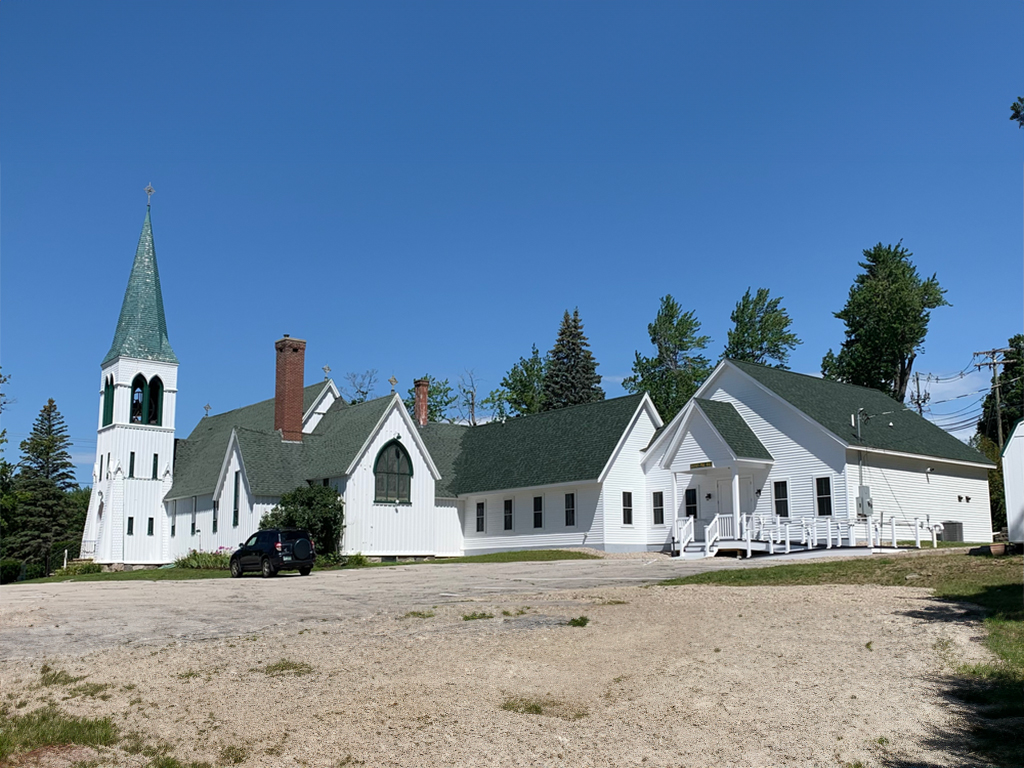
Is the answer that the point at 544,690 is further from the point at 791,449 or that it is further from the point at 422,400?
the point at 422,400

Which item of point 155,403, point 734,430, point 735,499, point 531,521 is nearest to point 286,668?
point 735,499

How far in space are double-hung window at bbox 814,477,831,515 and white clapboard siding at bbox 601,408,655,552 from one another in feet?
27.6

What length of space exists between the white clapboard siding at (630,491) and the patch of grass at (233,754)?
33.1 meters

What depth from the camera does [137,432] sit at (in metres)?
51.2

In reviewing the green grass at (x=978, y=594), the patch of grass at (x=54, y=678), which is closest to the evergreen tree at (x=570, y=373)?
the green grass at (x=978, y=594)

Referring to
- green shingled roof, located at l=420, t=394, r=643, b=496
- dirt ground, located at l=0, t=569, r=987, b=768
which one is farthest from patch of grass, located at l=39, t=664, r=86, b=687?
green shingled roof, located at l=420, t=394, r=643, b=496

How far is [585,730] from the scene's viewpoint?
348 inches

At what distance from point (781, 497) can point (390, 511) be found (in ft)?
53.9

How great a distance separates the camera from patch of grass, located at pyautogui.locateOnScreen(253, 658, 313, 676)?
1059cm

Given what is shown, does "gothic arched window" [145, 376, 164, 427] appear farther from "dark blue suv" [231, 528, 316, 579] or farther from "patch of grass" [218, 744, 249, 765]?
"patch of grass" [218, 744, 249, 765]

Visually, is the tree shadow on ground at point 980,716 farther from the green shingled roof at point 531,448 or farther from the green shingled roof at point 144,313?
the green shingled roof at point 144,313

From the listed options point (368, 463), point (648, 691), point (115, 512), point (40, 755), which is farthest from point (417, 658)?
point (115, 512)

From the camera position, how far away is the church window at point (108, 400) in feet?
168

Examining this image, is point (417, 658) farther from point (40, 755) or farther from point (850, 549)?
point (850, 549)
